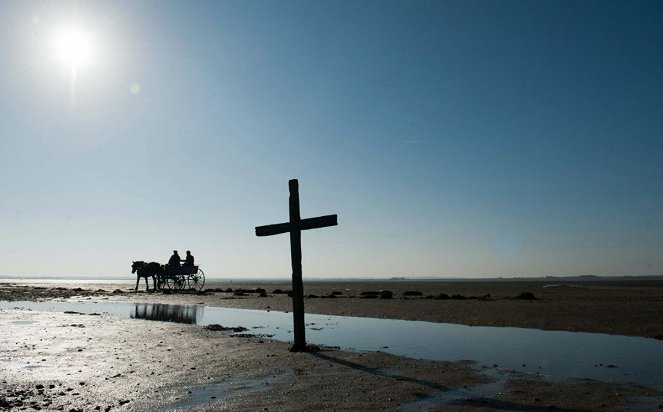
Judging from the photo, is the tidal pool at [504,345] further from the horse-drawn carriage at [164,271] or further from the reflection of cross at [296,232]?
the horse-drawn carriage at [164,271]

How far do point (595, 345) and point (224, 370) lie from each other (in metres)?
9.60

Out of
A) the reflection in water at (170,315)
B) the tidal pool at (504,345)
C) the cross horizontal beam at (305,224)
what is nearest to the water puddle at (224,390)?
the tidal pool at (504,345)

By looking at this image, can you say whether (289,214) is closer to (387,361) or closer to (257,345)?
(257,345)

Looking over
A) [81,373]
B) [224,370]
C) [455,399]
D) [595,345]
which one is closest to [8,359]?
[81,373]

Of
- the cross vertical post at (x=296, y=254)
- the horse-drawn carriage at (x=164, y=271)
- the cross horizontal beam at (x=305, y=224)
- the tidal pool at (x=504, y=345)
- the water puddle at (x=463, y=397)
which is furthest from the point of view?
the horse-drawn carriage at (x=164, y=271)

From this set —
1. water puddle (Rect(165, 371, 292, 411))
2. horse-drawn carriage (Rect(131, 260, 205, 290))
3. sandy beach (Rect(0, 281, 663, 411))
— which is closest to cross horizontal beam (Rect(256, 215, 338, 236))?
sandy beach (Rect(0, 281, 663, 411))

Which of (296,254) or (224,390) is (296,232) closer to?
(296,254)

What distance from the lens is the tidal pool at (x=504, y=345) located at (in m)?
9.34

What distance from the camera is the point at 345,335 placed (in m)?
15.0

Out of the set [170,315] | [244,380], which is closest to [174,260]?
[170,315]

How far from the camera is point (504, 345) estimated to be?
1253 centimetres

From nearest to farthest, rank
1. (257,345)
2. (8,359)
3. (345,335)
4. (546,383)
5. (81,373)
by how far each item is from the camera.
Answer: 1. (546,383)
2. (81,373)
3. (8,359)
4. (257,345)
5. (345,335)

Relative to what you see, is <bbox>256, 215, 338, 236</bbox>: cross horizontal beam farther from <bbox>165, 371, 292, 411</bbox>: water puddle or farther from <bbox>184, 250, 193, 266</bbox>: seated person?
<bbox>184, 250, 193, 266</bbox>: seated person

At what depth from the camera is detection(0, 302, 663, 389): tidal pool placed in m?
9.34
